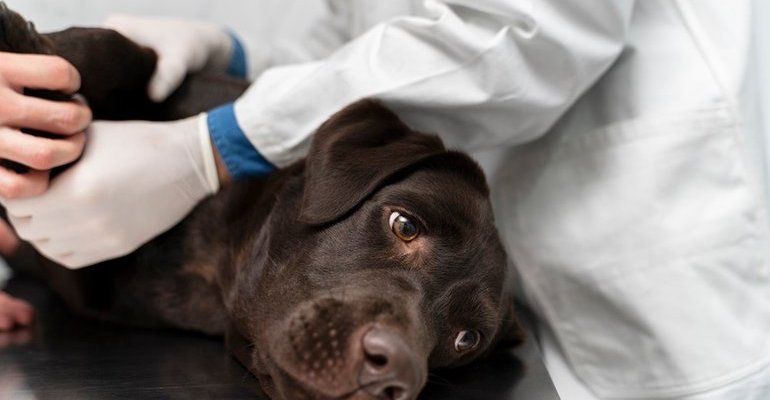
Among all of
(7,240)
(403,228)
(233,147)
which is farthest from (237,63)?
(403,228)

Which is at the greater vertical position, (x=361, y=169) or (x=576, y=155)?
(x=361, y=169)

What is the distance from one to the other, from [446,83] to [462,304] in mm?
457

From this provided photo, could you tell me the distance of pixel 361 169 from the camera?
1466 millimetres

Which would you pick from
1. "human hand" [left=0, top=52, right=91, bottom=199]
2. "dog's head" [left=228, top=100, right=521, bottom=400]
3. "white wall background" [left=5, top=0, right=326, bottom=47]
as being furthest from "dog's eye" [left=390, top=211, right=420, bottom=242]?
"white wall background" [left=5, top=0, right=326, bottom=47]

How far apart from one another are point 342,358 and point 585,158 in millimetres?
780

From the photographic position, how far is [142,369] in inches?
57.1

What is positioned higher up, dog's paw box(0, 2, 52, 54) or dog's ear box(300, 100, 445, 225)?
dog's paw box(0, 2, 52, 54)

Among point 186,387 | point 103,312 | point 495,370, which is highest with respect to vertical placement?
point 186,387

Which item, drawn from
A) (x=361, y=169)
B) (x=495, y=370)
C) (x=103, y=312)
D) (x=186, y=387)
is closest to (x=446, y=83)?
(x=361, y=169)

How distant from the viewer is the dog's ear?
1.46 m

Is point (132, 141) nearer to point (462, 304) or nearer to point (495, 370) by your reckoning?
point (462, 304)

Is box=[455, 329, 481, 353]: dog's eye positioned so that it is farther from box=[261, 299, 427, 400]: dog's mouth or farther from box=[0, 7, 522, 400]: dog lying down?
box=[261, 299, 427, 400]: dog's mouth

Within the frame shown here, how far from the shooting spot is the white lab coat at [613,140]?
146cm

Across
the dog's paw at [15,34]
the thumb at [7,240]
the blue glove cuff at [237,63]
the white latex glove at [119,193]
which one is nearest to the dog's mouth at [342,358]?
the white latex glove at [119,193]
